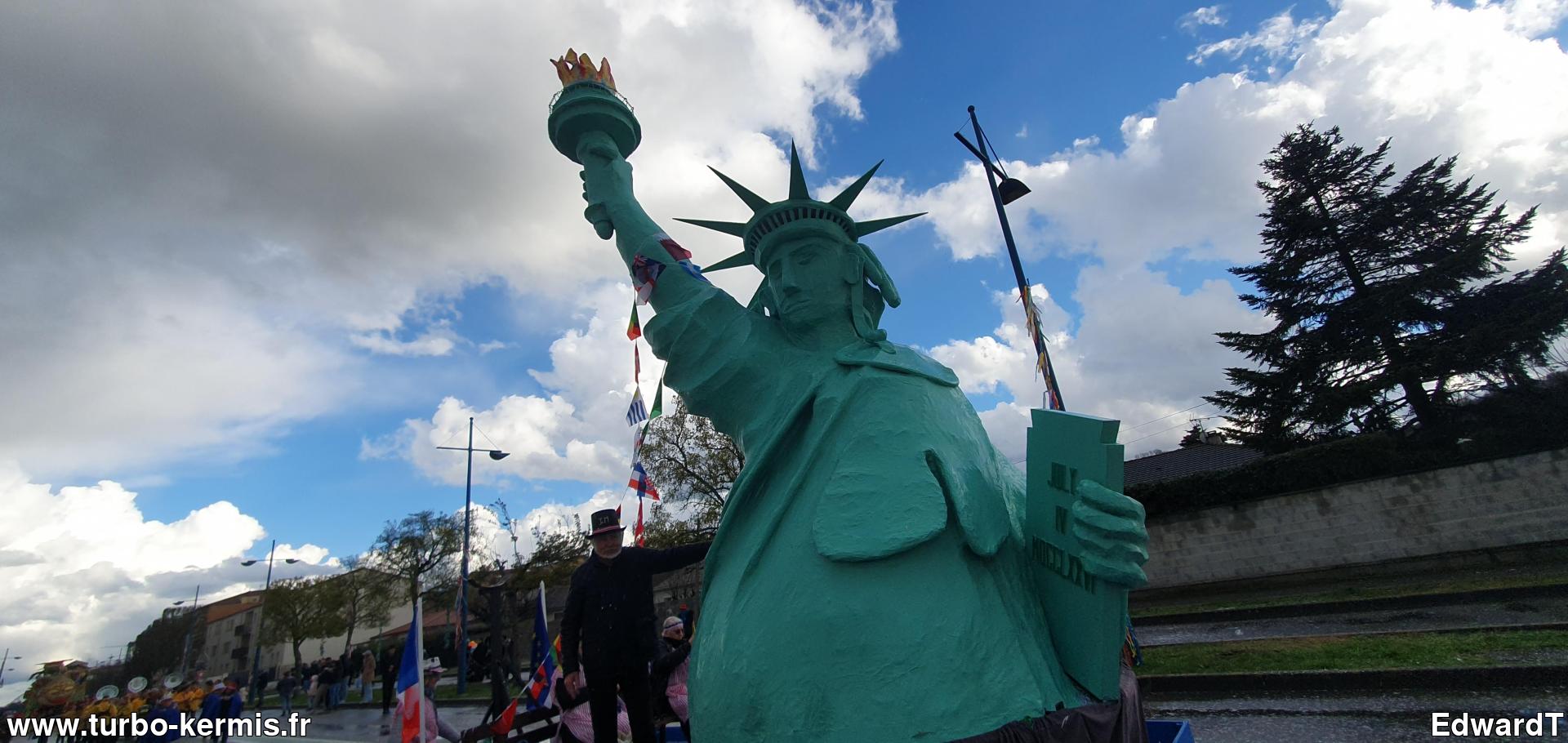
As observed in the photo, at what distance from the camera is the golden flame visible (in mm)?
4112

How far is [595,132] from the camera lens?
13.1 ft

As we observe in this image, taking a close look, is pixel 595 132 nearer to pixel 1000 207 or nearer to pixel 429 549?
pixel 1000 207

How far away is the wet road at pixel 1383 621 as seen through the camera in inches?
326

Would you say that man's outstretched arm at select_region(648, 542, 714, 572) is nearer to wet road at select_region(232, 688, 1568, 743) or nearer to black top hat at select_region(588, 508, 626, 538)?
black top hat at select_region(588, 508, 626, 538)

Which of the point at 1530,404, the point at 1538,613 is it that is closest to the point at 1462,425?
the point at 1530,404

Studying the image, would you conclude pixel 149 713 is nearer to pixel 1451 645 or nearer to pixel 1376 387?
pixel 1451 645

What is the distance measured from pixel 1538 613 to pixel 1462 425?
9467 mm

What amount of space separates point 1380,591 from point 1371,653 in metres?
6.64

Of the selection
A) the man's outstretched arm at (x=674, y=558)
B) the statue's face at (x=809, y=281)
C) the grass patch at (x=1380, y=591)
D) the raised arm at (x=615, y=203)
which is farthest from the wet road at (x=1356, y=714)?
the grass patch at (x=1380, y=591)

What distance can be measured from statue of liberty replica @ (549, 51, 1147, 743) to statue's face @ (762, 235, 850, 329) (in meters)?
0.01

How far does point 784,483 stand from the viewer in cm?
278

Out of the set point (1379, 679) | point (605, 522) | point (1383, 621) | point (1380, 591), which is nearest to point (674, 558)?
point (605, 522)

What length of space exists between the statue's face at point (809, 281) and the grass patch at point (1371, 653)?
6.03 meters

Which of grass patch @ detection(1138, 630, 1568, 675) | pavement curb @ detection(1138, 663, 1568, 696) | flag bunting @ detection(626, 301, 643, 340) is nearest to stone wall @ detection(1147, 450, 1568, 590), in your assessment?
grass patch @ detection(1138, 630, 1568, 675)
